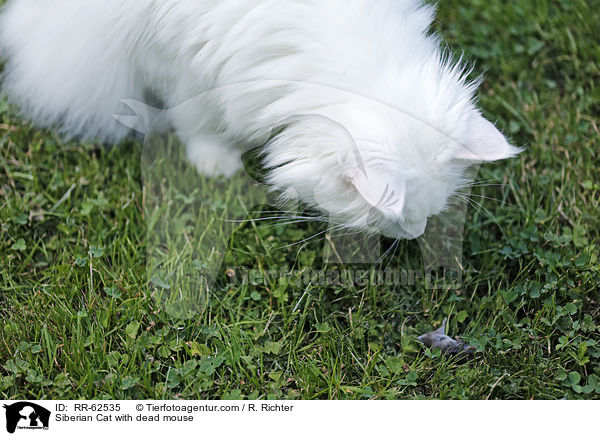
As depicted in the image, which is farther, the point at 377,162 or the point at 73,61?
the point at 73,61

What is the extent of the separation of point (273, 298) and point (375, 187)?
0.66m

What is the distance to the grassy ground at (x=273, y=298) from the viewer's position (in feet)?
4.96

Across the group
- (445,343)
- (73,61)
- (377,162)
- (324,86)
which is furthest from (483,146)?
(73,61)

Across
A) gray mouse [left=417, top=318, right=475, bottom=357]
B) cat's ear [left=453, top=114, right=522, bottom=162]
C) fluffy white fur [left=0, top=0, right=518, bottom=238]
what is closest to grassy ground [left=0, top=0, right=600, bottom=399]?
gray mouse [left=417, top=318, right=475, bottom=357]

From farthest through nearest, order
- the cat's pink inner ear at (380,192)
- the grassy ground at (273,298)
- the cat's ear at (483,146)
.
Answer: the grassy ground at (273,298) → the cat's ear at (483,146) → the cat's pink inner ear at (380,192)

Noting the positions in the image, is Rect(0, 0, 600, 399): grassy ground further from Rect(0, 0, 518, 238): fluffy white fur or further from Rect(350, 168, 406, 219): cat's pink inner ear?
Rect(350, 168, 406, 219): cat's pink inner ear

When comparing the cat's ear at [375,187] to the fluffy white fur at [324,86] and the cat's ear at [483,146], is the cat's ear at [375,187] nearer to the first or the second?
the fluffy white fur at [324,86]

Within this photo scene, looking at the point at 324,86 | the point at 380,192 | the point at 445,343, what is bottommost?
the point at 445,343

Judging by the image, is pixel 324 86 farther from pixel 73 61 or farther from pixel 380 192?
pixel 73 61

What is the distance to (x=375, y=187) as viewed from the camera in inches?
45.7

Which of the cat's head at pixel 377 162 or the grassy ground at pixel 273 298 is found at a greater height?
the cat's head at pixel 377 162

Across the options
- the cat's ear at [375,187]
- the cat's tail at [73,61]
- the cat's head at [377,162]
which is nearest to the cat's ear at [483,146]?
the cat's head at [377,162]

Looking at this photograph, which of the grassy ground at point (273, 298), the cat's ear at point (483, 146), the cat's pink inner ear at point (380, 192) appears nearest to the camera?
the cat's pink inner ear at point (380, 192)
